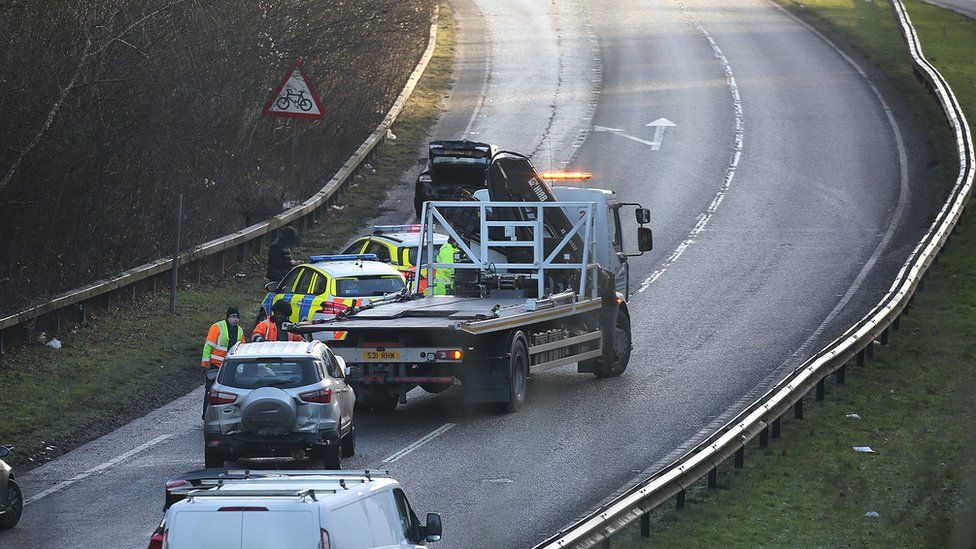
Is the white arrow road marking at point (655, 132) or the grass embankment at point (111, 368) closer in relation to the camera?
the grass embankment at point (111, 368)

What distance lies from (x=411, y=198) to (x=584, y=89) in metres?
12.1

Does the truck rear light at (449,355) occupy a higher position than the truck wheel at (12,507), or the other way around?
the truck rear light at (449,355)

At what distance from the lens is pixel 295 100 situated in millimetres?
26500

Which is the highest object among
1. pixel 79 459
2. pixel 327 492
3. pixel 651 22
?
pixel 651 22

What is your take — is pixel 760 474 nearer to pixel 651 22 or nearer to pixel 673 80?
pixel 673 80

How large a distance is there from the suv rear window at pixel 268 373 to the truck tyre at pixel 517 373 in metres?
3.52

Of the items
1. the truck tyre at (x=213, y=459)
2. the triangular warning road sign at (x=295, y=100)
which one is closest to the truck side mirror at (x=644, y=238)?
the triangular warning road sign at (x=295, y=100)

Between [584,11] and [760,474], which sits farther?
[584,11]

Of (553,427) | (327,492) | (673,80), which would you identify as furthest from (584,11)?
(327,492)

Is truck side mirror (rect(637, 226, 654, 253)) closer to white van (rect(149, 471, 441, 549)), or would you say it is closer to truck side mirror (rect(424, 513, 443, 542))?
truck side mirror (rect(424, 513, 443, 542))

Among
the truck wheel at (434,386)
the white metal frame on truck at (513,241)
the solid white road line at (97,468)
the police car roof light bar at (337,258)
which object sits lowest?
the solid white road line at (97,468)

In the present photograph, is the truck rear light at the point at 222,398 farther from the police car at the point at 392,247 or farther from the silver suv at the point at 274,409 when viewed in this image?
the police car at the point at 392,247

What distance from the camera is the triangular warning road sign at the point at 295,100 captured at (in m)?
26.4

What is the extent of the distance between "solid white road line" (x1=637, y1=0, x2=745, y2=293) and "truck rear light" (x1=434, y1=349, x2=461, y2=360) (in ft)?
32.2
